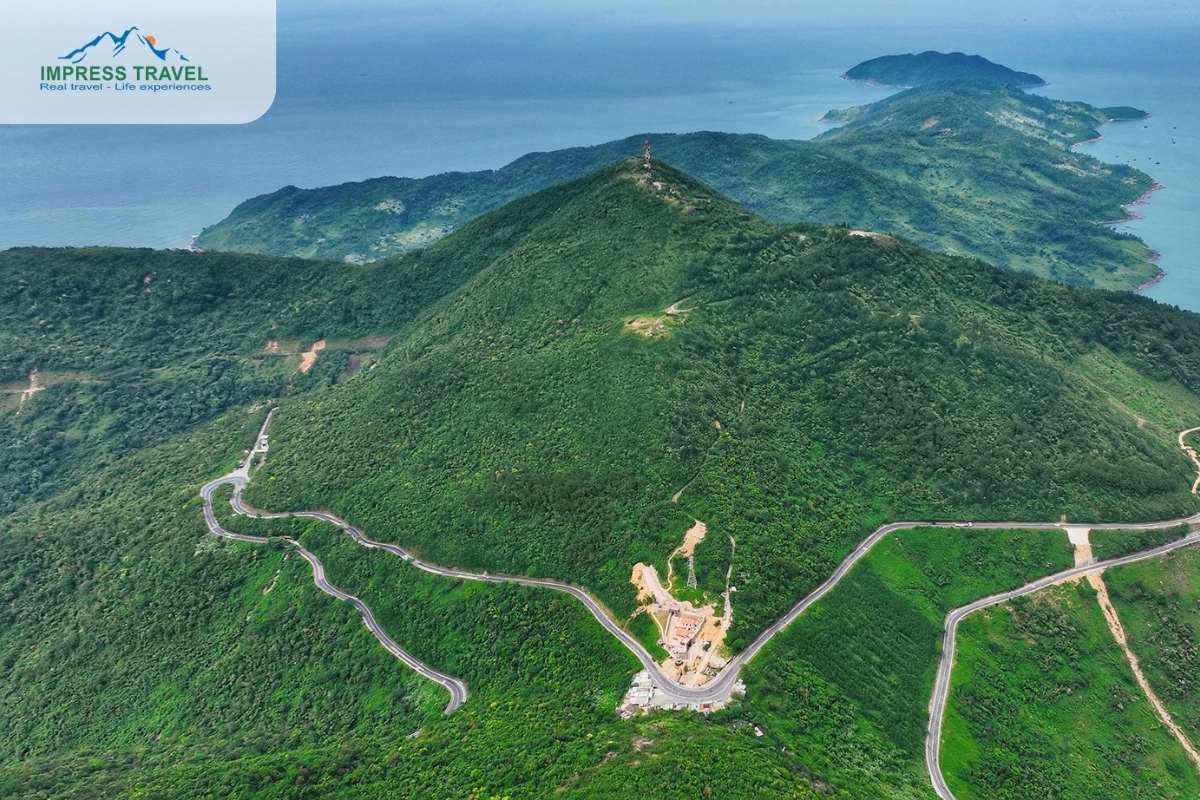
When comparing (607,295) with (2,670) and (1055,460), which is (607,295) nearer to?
(1055,460)

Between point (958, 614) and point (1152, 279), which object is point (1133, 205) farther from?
point (958, 614)

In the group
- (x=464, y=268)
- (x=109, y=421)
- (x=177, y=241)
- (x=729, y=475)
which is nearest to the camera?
(x=729, y=475)

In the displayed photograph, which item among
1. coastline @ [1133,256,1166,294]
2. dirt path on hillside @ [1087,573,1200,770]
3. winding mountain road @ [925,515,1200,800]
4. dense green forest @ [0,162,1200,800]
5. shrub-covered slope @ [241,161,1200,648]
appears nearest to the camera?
dense green forest @ [0,162,1200,800]

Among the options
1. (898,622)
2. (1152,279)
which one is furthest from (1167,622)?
(1152,279)

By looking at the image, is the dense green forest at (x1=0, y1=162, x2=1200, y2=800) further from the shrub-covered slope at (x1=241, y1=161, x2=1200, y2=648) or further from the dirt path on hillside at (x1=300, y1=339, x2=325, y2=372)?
the dirt path on hillside at (x1=300, y1=339, x2=325, y2=372)

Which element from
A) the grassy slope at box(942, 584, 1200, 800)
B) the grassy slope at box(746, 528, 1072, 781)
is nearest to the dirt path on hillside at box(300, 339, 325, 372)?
the grassy slope at box(746, 528, 1072, 781)

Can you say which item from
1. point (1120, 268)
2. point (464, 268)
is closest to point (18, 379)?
point (464, 268)
